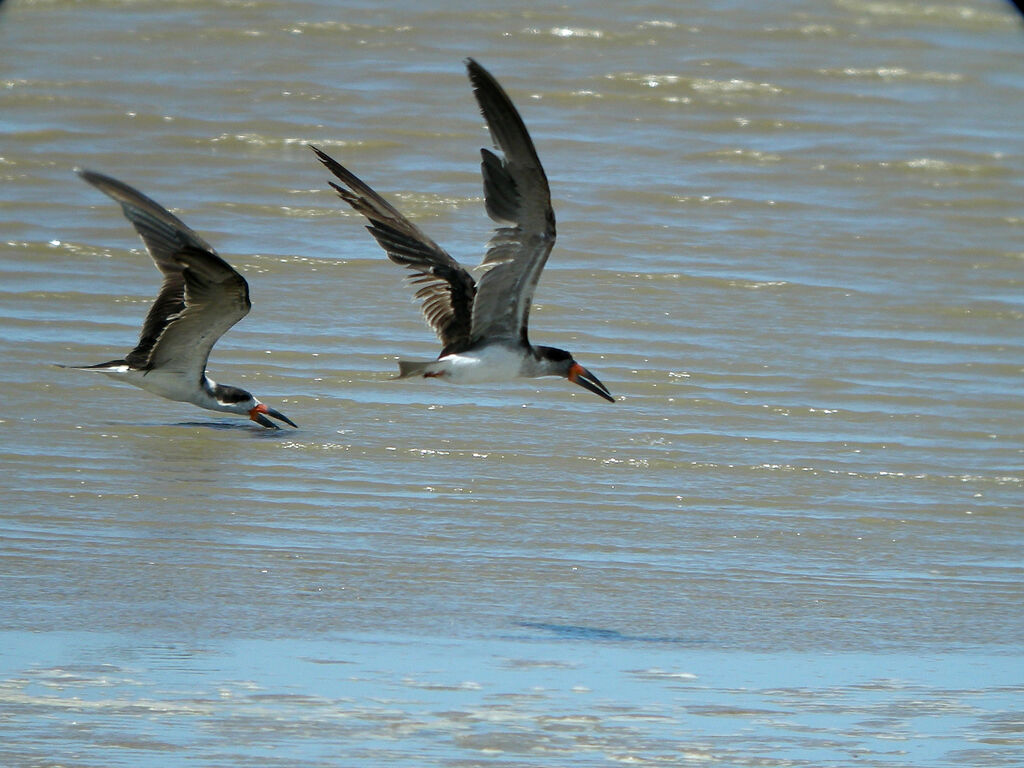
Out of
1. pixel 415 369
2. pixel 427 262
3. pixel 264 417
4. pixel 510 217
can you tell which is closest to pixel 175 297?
pixel 264 417

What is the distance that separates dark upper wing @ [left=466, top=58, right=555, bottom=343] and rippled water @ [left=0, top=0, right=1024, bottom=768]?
616 millimetres

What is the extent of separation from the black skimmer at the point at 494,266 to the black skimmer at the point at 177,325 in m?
0.78

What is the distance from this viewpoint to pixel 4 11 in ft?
47.0

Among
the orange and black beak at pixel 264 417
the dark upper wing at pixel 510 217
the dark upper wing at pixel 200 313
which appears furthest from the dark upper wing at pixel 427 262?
the orange and black beak at pixel 264 417

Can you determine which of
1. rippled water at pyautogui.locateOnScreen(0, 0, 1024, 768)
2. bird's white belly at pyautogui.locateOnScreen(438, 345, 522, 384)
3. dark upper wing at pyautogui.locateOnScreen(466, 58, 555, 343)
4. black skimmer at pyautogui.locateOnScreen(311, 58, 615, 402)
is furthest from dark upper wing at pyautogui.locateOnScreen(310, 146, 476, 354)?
rippled water at pyautogui.locateOnScreen(0, 0, 1024, 768)

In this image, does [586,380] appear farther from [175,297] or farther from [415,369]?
[175,297]

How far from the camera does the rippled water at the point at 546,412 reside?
4691mm

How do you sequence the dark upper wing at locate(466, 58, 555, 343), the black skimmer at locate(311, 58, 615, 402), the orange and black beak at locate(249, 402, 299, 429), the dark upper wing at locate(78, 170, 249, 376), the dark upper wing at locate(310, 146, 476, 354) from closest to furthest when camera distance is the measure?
the dark upper wing at locate(466, 58, 555, 343), the black skimmer at locate(311, 58, 615, 402), the dark upper wing at locate(310, 146, 476, 354), the dark upper wing at locate(78, 170, 249, 376), the orange and black beak at locate(249, 402, 299, 429)

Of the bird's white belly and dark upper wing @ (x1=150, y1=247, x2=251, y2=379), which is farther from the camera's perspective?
dark upper wing @ (x1=150, y1=247, x2=251, y2=379)

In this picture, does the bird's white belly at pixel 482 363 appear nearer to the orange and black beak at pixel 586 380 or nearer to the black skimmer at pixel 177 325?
the orange and black beak at pixel 586 380

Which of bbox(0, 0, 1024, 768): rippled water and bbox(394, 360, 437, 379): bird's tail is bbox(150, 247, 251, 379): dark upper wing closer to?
bbox(0, 0, 1024, 768): rippled water

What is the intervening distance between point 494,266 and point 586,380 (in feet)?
3.09

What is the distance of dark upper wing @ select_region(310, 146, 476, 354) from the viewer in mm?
7129

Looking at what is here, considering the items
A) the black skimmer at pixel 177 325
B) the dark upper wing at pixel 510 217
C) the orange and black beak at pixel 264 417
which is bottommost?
the orange and black beak at pixel 264 417
